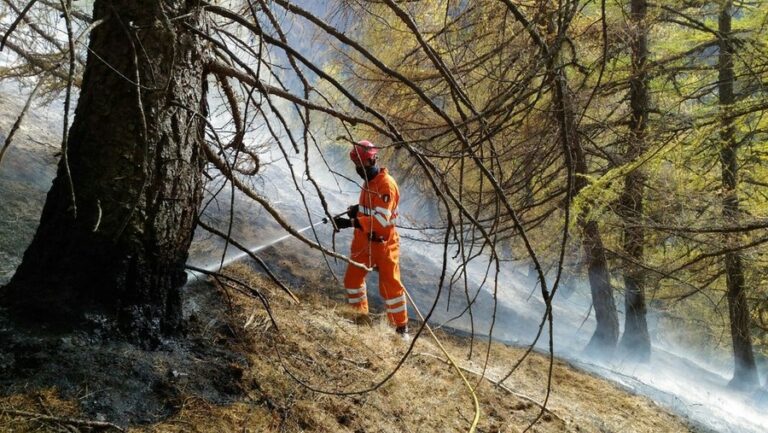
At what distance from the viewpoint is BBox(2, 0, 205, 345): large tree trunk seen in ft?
6.35

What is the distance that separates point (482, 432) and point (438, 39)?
3842 mm

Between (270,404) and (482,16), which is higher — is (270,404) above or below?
below

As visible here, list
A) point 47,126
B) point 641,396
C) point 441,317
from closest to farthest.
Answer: point 641,396 → point 47,126 → point 441,317

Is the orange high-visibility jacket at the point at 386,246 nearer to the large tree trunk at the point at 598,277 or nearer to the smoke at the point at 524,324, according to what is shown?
the smoke at the point at 524,324

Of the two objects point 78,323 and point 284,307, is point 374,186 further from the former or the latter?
point 78,323

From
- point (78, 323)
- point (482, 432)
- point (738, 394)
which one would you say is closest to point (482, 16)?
point (482, 432)

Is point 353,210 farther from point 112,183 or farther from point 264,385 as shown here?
point 112,183

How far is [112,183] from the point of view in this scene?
76.7 inches

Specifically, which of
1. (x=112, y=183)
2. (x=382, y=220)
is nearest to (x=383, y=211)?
(x=382, y=220)

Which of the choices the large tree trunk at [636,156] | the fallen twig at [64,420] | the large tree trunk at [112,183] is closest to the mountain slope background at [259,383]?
the fallen twig at [64,420]

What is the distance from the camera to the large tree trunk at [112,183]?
193 centimetres

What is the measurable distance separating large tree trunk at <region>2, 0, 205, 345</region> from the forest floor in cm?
22

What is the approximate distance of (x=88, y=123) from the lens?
197 centimetres

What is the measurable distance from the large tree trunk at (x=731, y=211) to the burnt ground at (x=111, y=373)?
14.2 feet
